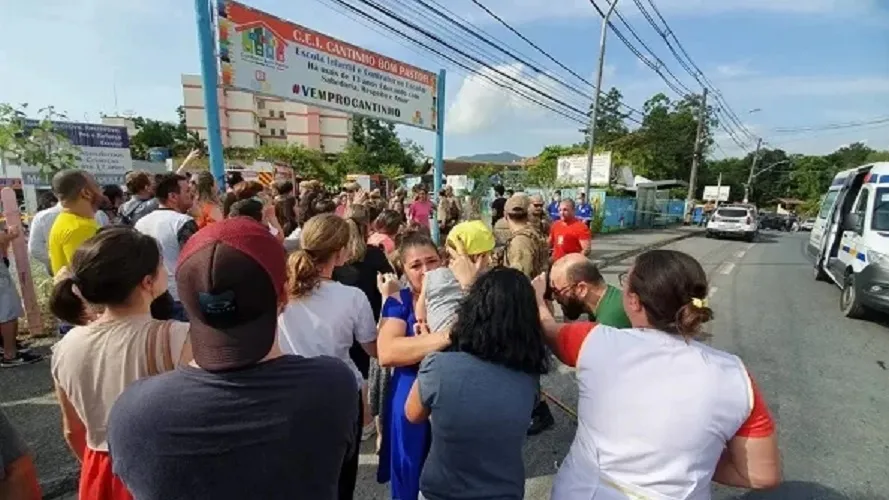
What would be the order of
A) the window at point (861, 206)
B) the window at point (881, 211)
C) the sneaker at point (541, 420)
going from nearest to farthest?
the sneaker at point (541, 420) → the window at point (881, 211) → the window at point (861, 206)

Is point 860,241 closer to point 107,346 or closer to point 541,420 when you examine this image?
point 541,420

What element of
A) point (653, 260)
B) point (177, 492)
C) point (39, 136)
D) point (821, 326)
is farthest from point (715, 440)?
point (821, 326)

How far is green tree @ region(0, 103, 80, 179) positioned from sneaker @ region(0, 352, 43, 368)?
75.8 inches

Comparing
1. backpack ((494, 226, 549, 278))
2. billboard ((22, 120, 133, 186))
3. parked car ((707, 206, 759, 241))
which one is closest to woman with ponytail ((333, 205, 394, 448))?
backpack ((494, 226, 549, 278))

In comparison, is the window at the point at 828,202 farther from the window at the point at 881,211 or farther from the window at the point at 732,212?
the window at the point at 732,212

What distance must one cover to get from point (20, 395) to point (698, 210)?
3626 cm

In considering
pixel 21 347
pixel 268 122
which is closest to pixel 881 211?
pixel 21 347

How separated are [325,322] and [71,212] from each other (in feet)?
7.82

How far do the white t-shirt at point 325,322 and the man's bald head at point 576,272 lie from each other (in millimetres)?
1113

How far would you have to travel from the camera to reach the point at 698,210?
107 feet

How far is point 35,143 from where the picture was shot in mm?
4742

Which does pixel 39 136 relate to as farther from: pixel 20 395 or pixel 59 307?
pixel 59 307

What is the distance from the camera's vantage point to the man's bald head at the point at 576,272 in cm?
254

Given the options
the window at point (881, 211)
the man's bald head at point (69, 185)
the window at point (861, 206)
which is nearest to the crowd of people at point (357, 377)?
the man's bald head at point (69, 185)
